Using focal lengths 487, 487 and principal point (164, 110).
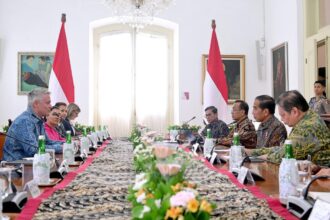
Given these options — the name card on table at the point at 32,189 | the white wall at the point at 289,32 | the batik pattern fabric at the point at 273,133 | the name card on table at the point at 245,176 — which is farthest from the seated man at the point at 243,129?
the name card on table at the point at 32,189

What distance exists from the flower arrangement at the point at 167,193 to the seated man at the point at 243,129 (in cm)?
448

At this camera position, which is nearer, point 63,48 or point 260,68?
point 63,48

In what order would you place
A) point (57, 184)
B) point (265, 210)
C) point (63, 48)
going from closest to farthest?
point (265, 210)
point (57, 184)
point (63, 48)

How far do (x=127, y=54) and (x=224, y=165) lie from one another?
8.87 meters

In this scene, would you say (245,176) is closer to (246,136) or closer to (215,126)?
(246,136)

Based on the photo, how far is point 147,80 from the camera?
12203mm

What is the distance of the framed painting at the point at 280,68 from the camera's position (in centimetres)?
1009

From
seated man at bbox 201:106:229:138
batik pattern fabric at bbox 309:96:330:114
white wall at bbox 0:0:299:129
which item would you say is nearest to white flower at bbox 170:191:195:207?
seated man at bbox 201:106:229:138

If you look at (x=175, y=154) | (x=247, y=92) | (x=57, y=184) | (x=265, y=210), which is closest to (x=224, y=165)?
(x=57, y=184)

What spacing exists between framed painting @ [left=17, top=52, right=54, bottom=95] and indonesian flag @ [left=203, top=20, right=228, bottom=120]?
3.86 metres

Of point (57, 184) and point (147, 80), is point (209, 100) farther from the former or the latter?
point (57, 184)

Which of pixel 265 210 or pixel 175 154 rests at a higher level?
pixel 175 154

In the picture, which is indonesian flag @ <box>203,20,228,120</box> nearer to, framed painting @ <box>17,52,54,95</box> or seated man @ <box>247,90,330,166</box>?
framed painting @ <box>17,52,54,95</box>

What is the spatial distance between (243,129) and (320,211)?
4350 millimetres
